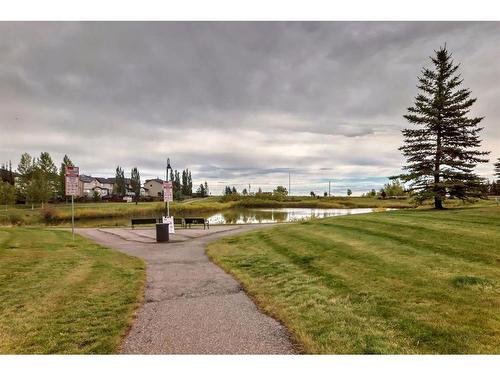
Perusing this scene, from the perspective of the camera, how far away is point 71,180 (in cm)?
1661

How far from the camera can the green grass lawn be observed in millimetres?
5090

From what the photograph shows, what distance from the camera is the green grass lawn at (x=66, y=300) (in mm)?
5090

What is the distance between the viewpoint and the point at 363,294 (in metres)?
7.10

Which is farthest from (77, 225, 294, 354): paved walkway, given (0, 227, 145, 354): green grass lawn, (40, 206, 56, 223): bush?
(40, 206, 56, 223): bush

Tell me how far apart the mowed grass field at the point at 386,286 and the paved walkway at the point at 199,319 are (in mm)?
431

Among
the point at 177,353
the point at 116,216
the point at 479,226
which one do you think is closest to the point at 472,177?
the point at 479,226

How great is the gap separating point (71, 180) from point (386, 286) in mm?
16088

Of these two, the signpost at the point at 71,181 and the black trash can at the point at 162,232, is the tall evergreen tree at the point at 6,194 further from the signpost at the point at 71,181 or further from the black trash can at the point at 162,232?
the black trash can at the point at 162,232

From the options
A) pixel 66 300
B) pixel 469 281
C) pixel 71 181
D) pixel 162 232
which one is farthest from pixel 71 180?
pixel 469 281

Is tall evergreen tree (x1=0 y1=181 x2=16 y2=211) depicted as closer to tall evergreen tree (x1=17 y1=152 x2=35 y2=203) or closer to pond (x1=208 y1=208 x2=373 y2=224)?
tall evergreen tree (x1=17 y1=152 x2=35 y2=203)

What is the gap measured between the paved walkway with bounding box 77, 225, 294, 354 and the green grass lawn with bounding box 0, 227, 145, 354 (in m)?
0.37

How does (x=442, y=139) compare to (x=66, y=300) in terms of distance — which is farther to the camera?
(x=442, y=139)

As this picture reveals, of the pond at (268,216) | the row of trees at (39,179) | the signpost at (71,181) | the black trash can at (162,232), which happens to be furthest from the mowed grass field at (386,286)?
the row of trees at (39,179)

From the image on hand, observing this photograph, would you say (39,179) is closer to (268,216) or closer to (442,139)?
(268,216)
